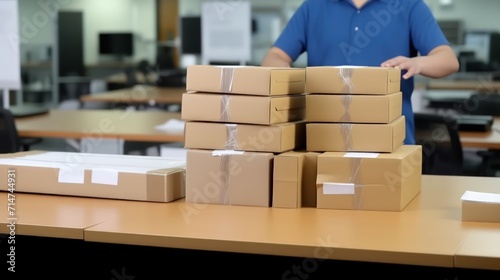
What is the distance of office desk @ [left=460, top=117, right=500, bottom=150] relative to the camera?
425 centimetres

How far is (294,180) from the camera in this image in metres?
2.44

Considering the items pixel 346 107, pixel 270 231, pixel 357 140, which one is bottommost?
pixel 270 231

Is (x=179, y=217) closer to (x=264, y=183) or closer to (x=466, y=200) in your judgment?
(x=264, y=183)

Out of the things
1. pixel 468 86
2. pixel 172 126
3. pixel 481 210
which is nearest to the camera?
pixel 481 210

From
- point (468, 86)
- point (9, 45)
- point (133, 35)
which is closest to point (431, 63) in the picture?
point (9, 45)

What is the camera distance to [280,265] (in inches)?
96.0

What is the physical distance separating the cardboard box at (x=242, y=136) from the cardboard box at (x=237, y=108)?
0.02 meters

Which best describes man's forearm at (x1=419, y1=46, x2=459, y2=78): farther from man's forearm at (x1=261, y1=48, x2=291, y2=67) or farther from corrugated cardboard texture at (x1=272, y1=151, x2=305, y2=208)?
corrugated cardboard texture at (x1=272, y1=151, x2=305, y2=208)

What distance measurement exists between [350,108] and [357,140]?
102 mm

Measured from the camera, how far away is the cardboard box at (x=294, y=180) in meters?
2.44

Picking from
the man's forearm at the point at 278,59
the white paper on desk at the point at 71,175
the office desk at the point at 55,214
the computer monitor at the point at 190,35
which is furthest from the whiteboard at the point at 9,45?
the computer monitor at the point at 190,35

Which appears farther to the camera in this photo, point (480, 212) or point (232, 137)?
point (232, 137)

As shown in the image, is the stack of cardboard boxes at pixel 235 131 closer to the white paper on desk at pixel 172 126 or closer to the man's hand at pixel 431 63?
the man's hand at pixel 431 63

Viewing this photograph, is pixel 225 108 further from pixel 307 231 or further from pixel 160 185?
pixel 307 231
